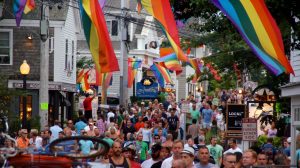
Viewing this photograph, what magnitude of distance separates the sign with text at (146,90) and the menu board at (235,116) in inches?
1599

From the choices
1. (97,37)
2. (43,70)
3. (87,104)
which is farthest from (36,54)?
(97,37)

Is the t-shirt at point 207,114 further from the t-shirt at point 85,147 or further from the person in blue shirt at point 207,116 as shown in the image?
the t-shirt at point 85,147

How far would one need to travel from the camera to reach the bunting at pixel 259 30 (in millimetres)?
16188

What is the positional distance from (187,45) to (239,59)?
9177 mm

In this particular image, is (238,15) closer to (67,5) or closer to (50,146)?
(50,146)

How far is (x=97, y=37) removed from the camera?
59.7 feet

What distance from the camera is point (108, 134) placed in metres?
27.3

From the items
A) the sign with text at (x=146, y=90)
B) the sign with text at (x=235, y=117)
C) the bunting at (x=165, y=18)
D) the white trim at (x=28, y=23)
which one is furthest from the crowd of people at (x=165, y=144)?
the sign with text at (x=146, y=90)

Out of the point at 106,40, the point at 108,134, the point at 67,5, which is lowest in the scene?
the point at 108,134

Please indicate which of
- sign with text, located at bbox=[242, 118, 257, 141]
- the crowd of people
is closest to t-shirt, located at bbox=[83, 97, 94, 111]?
the crowd of people

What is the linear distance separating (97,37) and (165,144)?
12.9 ft

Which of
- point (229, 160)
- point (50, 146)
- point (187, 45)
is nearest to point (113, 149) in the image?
point (229, 160)

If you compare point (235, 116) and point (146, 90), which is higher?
point (146, 90)

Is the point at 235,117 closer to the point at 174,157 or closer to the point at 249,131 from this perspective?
the point at 249,131
